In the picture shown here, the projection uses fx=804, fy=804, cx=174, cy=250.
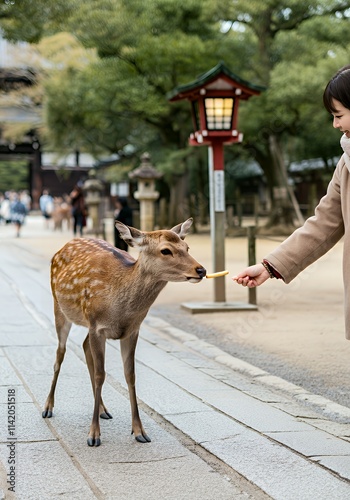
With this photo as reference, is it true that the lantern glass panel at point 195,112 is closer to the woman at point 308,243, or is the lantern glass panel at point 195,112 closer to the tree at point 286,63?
the woman at point 308,243

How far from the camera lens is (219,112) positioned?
9273 millimetres

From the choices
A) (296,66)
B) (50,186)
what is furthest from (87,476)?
(50,186)

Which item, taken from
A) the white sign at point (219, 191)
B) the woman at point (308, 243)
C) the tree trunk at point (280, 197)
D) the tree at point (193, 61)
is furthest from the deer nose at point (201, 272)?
the tree trunk at point (280, 197)

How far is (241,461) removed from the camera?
357 centimetres

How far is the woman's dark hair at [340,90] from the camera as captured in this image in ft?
10.5

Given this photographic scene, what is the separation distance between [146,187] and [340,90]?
18861 millimetres

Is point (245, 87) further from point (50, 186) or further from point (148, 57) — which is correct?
point (50, 186)

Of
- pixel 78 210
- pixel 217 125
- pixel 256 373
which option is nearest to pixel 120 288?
pixel 256 373

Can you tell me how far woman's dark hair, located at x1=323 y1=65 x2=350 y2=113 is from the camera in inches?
126

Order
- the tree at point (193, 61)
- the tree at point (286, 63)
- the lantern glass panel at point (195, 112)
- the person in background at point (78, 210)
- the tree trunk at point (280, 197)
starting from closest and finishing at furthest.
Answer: the lantern glass panel at point (195, 112)
the tree at point (286, 63)
the tree at point (193, 61)
the tree trunk at point (280, 197)
the person in background at point (78, 210)

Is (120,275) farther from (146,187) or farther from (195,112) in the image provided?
(146,187)

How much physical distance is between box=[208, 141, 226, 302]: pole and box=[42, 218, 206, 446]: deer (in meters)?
4.83

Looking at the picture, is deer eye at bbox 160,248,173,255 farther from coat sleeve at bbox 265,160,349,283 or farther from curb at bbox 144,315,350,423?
curb at bbox 144,315,350,423

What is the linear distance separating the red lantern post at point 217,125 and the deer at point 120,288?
4.86 metres
